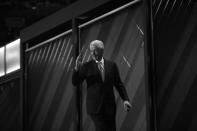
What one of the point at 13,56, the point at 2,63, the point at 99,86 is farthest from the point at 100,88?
the point at 2,63

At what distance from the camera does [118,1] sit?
8117 millimetres

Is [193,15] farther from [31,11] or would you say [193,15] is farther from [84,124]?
[31,11]

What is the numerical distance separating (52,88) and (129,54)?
9.89 feet

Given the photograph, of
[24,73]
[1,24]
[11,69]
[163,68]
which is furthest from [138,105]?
[1,24]

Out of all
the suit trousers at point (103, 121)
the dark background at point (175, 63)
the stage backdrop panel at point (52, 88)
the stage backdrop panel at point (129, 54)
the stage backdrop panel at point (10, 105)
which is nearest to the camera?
the suit trousers at point (103, 121)

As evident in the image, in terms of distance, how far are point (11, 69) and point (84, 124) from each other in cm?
522

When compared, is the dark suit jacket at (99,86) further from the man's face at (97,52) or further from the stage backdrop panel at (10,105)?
the stage backdrop panel at (10,105)

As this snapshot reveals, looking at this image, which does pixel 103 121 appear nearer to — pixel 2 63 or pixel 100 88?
pixel 100 88

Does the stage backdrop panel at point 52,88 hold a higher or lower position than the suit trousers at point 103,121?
higher

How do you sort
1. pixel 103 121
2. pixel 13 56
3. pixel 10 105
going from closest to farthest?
1. pixel 103 121
2. pixel 10 105
3. pixel 13 56

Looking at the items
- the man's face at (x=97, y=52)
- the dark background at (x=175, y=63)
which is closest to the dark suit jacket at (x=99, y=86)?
the man's face at (x=97, y=52)

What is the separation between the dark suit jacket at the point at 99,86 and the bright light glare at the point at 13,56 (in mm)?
6459

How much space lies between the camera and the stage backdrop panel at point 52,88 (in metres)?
9.65

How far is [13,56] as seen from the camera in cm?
1344
